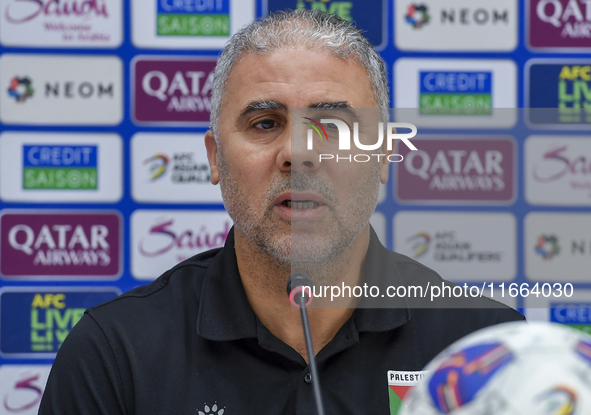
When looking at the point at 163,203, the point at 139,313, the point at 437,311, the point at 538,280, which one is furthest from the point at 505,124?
the point at 139,313

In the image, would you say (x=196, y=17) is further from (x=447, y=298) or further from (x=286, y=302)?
(x=447, y=298)

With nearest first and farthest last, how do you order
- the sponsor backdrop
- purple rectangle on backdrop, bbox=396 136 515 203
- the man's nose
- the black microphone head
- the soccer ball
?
the soccer ball, the black microphone head, the man's nose, purple rectangle on backdrop, bbox=396 136 515 203, the sponsor backdrop

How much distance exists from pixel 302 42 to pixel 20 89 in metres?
1.05

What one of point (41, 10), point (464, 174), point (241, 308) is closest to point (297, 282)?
point (241, 308)

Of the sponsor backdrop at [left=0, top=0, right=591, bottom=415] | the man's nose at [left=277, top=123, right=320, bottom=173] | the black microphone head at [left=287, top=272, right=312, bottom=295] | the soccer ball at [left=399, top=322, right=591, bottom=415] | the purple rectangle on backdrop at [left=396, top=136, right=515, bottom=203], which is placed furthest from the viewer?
the sponsor backdrop at [left=0, top=0, right=591, bottom=415]

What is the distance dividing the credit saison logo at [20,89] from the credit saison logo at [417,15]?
1.11 meters

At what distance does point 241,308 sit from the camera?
966 millimetres

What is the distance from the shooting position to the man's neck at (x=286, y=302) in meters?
0.97

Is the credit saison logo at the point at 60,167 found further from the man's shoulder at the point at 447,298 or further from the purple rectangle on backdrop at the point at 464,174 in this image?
the man's shoulder at the point at 447,298

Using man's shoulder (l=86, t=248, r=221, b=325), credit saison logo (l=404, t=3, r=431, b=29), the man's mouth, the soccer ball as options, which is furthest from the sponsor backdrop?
the soccer ball

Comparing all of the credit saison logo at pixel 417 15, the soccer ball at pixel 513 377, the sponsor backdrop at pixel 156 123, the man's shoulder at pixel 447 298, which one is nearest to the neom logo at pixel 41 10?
the sponsor backdrop at pixel 156 123

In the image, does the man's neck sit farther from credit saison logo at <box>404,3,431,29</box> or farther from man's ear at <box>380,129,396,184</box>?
credit saison logo at <box>404,3,431,29</box>

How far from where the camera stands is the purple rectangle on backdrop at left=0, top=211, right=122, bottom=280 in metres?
1.60

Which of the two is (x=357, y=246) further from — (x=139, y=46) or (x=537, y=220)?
(x=139, y=46)
